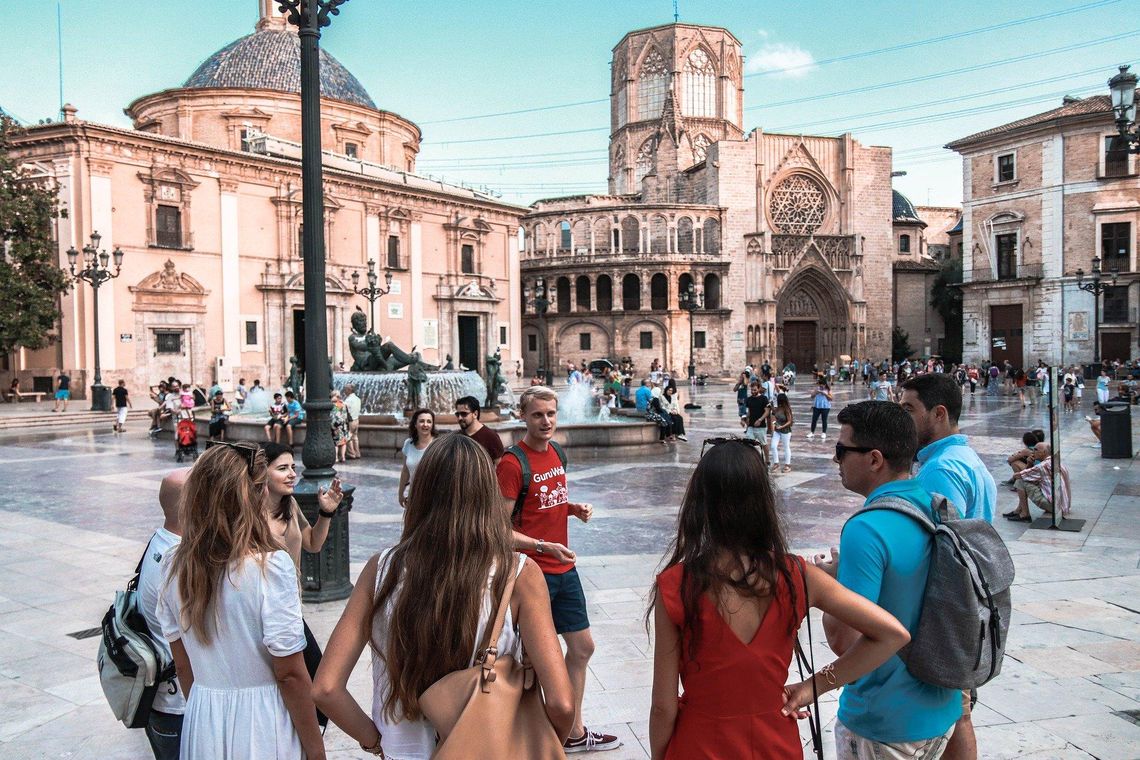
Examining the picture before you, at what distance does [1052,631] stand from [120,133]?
31.0m

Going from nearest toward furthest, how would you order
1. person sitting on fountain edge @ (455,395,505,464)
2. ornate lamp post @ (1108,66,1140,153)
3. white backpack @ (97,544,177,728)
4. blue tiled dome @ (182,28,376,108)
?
1. white backpack @ (97,544,177,728)
2. person sitting on fountain edge @ (455,395,505,464)
3. ornate lamp post @ (1108,66,1140,153)
4. blue tiled dome @ (182,28,376,108)

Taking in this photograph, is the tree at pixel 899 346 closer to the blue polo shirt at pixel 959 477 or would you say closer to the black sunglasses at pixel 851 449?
the blue polo shirt at pixel 959 477

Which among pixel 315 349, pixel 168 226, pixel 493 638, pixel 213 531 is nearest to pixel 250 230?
pixel 168 226

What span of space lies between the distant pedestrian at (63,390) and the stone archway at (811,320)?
38.0 m

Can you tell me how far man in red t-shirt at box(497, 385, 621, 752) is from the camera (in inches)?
158

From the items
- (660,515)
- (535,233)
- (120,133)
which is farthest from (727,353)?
(660,515)

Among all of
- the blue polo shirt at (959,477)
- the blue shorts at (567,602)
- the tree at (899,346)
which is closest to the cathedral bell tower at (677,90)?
the tree at (899,346)

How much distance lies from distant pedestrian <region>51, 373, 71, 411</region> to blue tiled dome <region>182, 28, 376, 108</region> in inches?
649

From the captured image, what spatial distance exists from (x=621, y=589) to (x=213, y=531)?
186 inches

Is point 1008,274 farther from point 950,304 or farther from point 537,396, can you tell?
point 537,396

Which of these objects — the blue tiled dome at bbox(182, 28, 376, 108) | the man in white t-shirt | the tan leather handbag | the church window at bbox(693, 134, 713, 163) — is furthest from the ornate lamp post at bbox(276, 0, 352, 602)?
the church window at bbox(693, 134, 713, 163)

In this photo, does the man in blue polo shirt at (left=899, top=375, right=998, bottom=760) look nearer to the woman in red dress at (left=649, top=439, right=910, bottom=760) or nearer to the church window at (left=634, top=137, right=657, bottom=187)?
the woman in red dress at (left=649, top=439, right=910, bottom=760)

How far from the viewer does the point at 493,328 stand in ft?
139

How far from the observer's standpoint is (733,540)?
2.21 m
